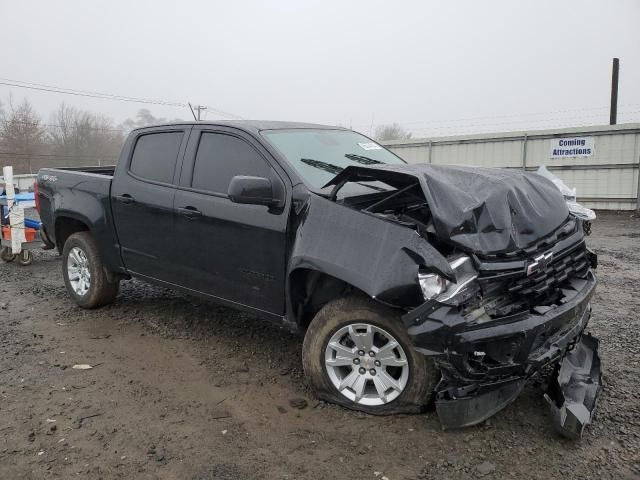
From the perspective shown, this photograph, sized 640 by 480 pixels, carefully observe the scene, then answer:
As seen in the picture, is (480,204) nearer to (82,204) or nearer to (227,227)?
(227,227)

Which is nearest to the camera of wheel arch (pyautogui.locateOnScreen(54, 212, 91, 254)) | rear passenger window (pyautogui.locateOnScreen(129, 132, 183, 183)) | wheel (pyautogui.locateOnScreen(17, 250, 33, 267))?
rear passenger window (pyautogui.locateOnScreen(129, 132, 183, 183))

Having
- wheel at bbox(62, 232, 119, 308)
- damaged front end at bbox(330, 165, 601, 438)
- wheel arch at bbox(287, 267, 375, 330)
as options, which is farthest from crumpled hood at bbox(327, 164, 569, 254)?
wheel at bbox(62, 232, 119, 308)

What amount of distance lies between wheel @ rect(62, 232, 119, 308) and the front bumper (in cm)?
359

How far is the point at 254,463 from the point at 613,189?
14.1 metres

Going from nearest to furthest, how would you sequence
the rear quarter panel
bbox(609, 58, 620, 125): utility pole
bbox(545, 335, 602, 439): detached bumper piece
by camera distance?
bbox(545, 335, 602, 439): detached bumper piece → the rear quarter panel → bbox(609, 58, 620, 125): utility pole

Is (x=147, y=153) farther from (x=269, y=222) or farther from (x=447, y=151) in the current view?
(x=447, y=151)

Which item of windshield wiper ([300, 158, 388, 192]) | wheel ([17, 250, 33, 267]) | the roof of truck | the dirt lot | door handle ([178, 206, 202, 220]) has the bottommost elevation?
→ the dirt lot

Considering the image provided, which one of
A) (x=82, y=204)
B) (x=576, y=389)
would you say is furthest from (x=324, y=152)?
(x=82, y=204)

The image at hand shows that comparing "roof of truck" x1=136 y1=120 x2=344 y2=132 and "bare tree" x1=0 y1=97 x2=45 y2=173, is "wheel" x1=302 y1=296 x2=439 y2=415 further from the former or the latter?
"bare tree" x1=0 y1=97 x2=45 y2=173

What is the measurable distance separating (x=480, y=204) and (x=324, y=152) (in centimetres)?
148

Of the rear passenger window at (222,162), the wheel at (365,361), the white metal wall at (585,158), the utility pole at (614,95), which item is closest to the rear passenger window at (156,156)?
the rear passenger window at (222,162)

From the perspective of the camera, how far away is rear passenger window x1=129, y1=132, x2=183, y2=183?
4.35 meters

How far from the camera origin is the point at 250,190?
3301mm

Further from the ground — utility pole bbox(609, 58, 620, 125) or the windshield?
utility pole bbox(609, 58, 620, 125)
